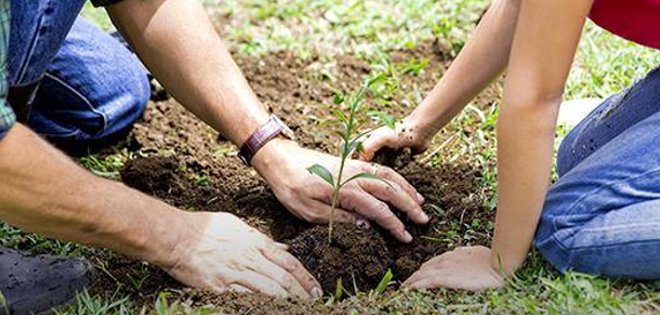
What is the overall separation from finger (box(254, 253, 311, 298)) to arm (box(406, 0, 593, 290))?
0.30 meters

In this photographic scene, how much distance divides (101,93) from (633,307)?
1.95 meters

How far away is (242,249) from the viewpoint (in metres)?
2.73

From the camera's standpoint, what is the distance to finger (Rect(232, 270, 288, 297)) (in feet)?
8.75

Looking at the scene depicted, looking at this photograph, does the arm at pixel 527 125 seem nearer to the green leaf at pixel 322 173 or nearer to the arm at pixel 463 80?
the green leaf at pixel 322 173

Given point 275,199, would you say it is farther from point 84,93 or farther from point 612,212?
point 612,212

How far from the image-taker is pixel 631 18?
2629 millimetres

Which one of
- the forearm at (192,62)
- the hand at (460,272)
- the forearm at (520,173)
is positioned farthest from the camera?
the forearm at (192,62)

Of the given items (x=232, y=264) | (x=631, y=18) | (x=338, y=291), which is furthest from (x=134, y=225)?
(x=631, y=18)

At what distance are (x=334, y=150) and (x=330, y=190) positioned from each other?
0.56 metres

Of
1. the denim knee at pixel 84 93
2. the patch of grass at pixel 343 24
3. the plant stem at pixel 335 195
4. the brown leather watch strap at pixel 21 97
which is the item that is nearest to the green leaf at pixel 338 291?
the plant stem at pixel 335 195

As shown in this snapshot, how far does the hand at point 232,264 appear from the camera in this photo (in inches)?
105

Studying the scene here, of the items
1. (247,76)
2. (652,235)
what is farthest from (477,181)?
(247,76)

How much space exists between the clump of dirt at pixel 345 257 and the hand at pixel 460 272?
0.12 metres

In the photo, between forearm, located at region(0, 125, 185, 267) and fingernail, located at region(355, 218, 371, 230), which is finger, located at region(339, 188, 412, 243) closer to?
fingernail, located at region(355, 218, 371, 230)
